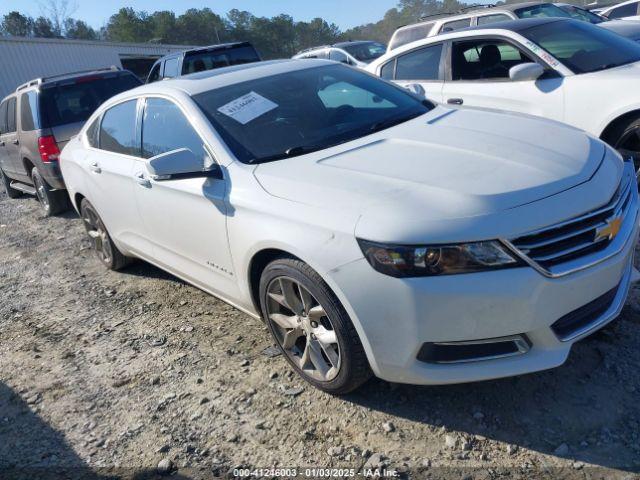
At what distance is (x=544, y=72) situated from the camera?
15.9 feet

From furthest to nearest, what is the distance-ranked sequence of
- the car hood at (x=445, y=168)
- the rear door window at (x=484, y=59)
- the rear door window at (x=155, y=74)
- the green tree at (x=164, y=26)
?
the green tree at (x=164, y=26) < the rear door window at (x=155, y=74) < the rear door window at (x=484, y=59) < the car hood at (x=445, y=168)

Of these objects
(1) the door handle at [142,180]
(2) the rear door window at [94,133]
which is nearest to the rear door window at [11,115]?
(2) the rear door window at [94,133]

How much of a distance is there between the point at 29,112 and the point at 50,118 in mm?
482

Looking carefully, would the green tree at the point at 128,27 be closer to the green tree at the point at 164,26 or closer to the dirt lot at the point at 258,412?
the green tree at the point at 164,26

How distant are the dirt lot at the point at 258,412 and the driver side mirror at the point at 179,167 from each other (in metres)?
1.14

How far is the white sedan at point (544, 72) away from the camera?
441cm

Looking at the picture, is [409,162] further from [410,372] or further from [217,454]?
[217,454]

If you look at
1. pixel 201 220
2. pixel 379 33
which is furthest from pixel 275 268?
pixel 379 33

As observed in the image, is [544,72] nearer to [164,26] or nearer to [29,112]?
[29,112]

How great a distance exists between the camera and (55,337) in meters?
4.05

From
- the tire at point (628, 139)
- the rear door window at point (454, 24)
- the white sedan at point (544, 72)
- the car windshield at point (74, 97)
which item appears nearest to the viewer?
the tire at point (628, 139)

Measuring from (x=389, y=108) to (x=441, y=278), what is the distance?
1.77 m

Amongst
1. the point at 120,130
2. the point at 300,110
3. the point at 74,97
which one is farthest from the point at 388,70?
the point at 74,97

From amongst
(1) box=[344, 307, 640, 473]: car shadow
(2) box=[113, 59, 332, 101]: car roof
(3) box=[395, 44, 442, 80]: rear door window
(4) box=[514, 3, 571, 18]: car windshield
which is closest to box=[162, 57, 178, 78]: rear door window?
(4) box=[514, 3, 571, 18]: car windshield
